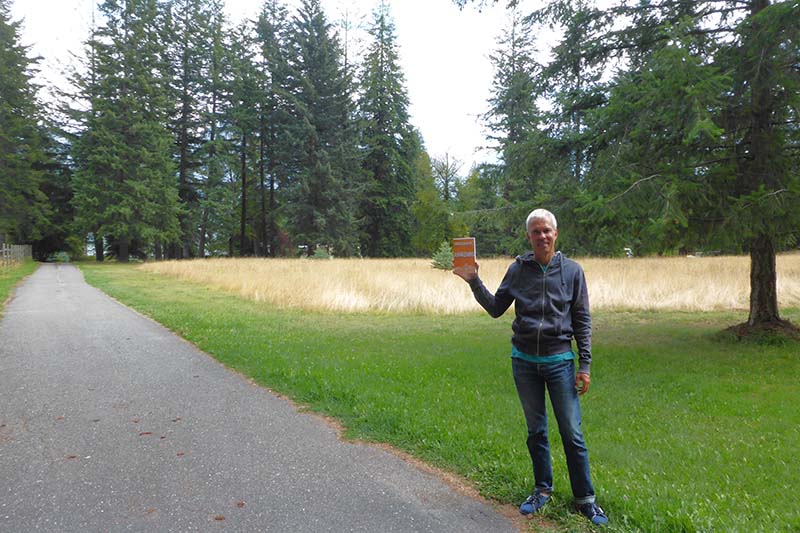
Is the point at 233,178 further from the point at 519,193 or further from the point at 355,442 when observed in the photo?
the point at 355,442

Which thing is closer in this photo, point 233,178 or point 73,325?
point 73,325

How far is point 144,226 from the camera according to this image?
135 ft

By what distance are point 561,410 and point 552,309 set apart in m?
0.63

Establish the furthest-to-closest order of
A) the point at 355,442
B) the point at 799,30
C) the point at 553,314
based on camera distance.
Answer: the point at 799,30 → the point at 355,442 → the point at 553,314

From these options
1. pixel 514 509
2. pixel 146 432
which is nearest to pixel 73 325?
pixel 146 432

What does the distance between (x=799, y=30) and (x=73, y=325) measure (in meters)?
13.3

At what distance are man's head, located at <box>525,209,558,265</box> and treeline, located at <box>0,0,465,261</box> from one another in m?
37.8

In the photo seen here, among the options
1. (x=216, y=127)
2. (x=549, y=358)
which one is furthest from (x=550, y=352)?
(x=216, y=127)

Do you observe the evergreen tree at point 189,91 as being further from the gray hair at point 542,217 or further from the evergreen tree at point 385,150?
the gray hair at point 542,217

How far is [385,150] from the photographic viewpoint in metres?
49.5

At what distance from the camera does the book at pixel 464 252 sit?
3551 millimetres

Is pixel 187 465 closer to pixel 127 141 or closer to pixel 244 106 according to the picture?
pixel 127 141

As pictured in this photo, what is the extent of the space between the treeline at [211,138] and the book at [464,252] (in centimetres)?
3744

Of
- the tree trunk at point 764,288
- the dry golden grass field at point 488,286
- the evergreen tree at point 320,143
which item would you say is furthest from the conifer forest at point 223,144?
the tree trunk at point 764,288
